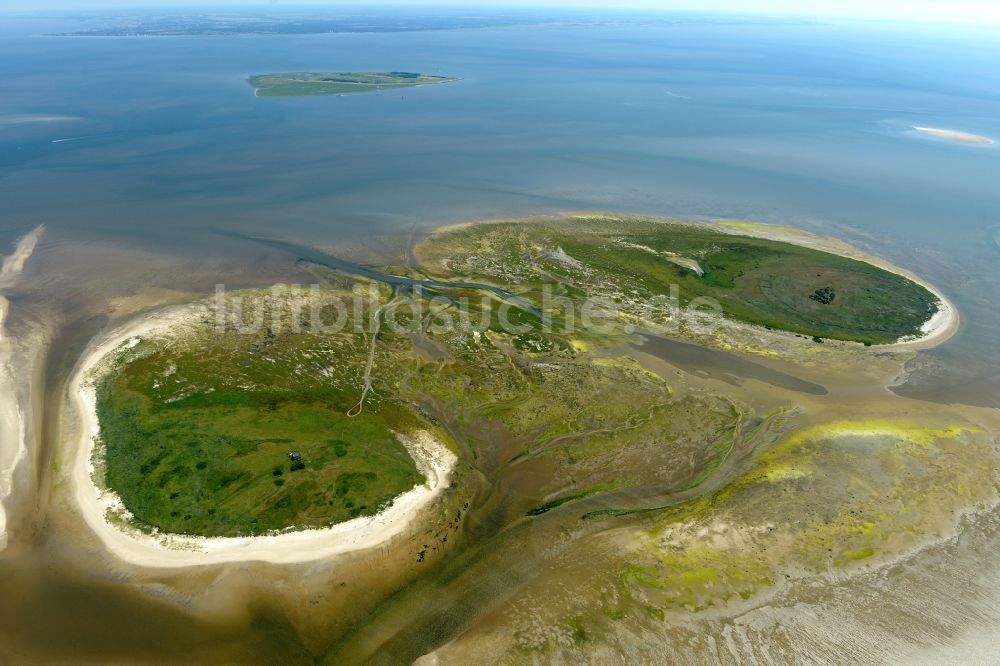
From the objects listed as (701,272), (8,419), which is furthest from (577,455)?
(8,419)

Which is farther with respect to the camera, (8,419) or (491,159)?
(491,159)

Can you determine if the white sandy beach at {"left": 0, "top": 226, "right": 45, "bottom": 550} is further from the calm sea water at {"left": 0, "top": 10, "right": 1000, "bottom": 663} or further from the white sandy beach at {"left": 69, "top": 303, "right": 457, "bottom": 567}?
the calm sea water at {"left": 0, "top": 10, "right": 1000, "bottom": 663}

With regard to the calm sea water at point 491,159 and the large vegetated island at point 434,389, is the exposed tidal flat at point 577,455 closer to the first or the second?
the large vegetated island at point 434,389

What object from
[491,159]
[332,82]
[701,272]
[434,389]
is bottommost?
[434,389]

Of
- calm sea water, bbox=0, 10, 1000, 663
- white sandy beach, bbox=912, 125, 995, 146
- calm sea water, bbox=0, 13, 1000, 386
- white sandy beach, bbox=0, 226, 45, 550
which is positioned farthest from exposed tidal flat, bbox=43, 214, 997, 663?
white sandy beach, bbox=912, 125, 995, 146

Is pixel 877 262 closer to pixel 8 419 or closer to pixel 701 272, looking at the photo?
pixel 701 272
